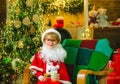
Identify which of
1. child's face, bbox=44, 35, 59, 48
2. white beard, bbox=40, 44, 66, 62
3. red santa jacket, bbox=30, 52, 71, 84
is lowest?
red santa jacket, bbox=30, 52, 71, 84

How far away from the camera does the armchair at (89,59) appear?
9.82 feet

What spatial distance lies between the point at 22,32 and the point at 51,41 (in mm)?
1768

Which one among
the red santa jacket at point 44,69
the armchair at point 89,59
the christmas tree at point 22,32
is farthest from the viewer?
the christmas tree at point 22,32

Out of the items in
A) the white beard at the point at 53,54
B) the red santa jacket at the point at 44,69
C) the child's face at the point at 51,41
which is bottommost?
the red santa jacket at the point at 44,69

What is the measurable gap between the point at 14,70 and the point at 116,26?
93.2 inches

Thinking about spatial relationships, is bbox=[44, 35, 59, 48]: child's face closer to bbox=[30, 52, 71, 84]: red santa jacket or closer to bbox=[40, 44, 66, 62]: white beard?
bbox=[40, 44, 66, 62]: white beard

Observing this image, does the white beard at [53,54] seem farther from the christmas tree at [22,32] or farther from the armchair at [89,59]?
the christmas tree at [22,32]

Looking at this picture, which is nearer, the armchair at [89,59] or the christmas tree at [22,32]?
the armchair at [89,59]

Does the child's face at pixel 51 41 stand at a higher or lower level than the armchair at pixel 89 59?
higher

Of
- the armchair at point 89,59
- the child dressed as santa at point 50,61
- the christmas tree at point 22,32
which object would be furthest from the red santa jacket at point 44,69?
the christmas tree at point 22,32

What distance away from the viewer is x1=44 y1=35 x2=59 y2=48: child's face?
10.2 feet

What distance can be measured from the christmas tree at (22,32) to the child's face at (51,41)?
1.64 m

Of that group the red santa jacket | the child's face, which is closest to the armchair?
the red santa jacket

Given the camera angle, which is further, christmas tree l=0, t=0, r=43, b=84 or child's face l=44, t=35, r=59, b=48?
christmas tree l=0, t=0, r=43, b=84
